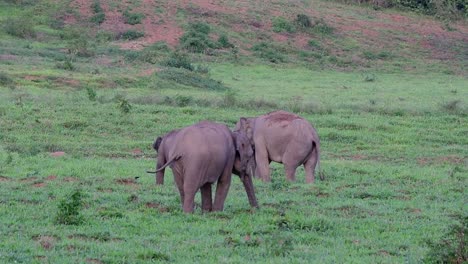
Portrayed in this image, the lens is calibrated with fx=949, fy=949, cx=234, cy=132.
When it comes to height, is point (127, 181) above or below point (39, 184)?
below

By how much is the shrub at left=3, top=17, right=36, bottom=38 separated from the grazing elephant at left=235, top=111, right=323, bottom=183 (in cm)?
2597

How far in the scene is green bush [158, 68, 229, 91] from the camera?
29.8m

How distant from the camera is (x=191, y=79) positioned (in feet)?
99.7

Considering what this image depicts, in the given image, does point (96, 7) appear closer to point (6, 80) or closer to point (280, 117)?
point (6, 80)

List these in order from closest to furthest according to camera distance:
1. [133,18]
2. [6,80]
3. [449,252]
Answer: [449,252] → [6,80] → [133,18]

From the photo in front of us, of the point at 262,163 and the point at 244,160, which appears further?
the point at 262,163

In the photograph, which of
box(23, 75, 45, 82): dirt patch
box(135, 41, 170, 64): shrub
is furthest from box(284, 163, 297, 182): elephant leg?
box(135, 41, 170, 64): shrub

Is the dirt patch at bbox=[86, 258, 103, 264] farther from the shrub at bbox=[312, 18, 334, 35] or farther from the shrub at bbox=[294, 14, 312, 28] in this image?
the shrub at bbox=[294, 14, 312, 28]

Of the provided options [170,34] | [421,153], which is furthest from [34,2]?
[421,153]

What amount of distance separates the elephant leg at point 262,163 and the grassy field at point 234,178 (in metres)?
0.54

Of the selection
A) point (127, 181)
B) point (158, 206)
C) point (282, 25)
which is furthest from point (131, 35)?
point (158, 206)

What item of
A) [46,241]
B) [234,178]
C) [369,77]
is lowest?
[369,77]

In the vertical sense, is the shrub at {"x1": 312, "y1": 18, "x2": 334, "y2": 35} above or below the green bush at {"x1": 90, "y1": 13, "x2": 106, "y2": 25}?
below

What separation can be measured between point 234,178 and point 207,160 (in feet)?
14.2
